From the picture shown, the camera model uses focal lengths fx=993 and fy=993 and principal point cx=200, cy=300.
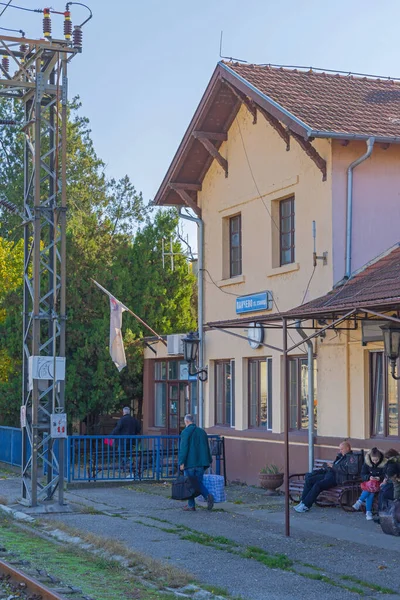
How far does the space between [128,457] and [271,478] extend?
3.40 m

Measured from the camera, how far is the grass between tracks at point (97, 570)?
9.31 m

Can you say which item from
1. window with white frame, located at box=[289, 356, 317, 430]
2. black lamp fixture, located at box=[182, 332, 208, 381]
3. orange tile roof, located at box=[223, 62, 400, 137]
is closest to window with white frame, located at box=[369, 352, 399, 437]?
window with white frame, located at box=[289, 356, 317, 430]

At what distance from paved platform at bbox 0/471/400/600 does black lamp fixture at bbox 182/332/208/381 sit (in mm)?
3553

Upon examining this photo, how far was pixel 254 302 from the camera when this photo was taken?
19.1m

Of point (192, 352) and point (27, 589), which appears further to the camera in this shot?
point (192, 352)

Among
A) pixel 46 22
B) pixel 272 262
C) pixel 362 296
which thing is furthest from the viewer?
pixel 272 262

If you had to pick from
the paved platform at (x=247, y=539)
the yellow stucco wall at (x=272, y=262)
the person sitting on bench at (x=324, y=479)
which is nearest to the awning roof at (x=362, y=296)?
the yellow stucco wall at (x=272, y=262)

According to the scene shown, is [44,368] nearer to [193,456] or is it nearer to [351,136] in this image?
[193,456]

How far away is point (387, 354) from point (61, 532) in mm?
5232

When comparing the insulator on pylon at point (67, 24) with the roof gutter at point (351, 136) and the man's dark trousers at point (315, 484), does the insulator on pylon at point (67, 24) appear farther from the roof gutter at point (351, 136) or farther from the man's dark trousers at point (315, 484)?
the man's dark trousers at point (315, 484)

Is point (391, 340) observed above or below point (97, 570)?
above

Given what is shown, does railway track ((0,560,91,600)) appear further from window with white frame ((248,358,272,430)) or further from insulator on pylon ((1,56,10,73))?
window with white frame ((248,358,272,430))

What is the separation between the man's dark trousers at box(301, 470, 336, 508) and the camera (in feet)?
48.8

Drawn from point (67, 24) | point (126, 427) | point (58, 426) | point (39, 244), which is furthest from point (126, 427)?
point (67, 24)
